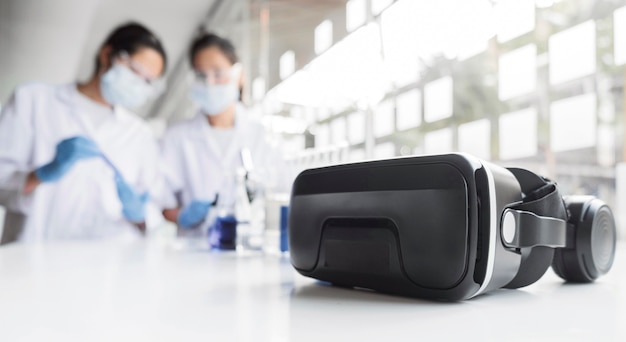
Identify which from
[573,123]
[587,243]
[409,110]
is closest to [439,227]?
[587,243]

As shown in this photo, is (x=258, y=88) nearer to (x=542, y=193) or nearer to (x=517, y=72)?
(x=517, y=72)

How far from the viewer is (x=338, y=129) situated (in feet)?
7.83

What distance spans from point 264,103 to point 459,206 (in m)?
2.43

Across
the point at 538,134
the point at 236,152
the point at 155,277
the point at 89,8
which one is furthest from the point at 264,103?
the point at 155,277

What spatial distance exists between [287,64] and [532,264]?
7.70 feet

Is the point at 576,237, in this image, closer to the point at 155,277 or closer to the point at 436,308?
the point at 436,308

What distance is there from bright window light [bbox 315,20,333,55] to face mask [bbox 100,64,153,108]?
0.93 meters

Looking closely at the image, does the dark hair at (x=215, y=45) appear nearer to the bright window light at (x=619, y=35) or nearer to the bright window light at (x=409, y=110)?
the bright window light at (x=409, y=110)

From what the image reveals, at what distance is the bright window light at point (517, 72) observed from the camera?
1.65 m

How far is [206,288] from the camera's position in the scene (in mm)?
764

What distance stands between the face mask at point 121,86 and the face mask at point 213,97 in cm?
29

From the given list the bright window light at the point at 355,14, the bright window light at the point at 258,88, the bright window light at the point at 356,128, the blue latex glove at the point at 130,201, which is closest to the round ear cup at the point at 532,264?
the bright window light at the point at 356,128

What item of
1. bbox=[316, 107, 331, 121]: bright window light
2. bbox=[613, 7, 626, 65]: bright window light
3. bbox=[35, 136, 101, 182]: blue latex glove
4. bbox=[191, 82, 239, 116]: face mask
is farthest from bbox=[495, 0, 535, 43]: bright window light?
bbox=[35, 136, 101, 182]: blue latex glove

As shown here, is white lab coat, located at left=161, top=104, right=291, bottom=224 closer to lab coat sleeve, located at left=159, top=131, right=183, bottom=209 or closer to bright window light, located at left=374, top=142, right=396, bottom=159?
lab coat sleeve, located at left=159, top=131, right=183, bottom=209
